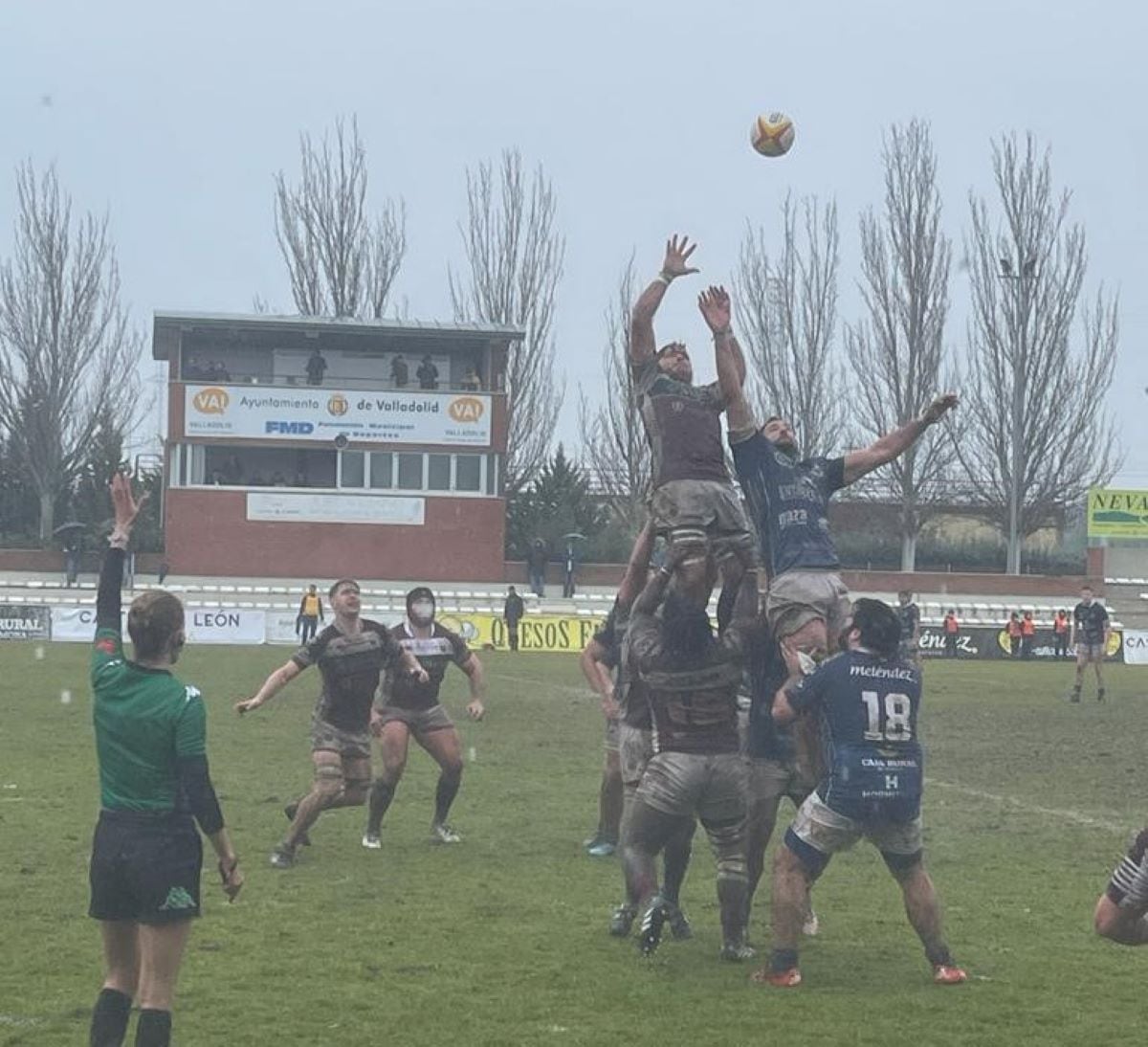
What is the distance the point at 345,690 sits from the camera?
13.4 meters

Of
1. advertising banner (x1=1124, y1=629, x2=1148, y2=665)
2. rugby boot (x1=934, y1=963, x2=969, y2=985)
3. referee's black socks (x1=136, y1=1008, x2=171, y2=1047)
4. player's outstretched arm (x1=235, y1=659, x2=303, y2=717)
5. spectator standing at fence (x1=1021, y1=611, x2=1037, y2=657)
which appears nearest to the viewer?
referee's black socks (x1=136, y1=1008, x2=171, y2=1047)

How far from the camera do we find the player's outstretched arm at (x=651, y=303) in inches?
397

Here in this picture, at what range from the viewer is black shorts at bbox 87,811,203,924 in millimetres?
6922

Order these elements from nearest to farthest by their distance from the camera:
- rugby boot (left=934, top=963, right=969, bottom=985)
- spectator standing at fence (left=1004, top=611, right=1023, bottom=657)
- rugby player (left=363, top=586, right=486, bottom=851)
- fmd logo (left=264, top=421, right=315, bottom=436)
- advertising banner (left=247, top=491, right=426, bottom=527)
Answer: rugby boot (left=934, top=963, right=969, bottom=985) < rugby player (left=363, top=586, right=486, bottom=851) < spectator standing at fence (left=1004, top=611, right=1023, bottom=657) < fmd logo (left=264, top=421, right=315, bottom=436) < advertising banner (left=247, top=491, right=426, bottom=527)

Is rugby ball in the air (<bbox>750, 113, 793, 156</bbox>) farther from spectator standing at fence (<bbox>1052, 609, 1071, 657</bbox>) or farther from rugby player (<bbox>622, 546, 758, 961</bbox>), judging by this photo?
spectator standing at fence (<bbox>1052, 609, 1071, 657</bbox>)

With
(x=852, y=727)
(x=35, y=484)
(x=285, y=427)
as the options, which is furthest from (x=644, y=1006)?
(x=35, y=484)

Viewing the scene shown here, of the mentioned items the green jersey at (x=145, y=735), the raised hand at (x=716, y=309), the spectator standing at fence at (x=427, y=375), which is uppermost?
the spectator standing at fence at (x=427, y=375)

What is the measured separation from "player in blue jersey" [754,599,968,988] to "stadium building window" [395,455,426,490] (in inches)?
2046

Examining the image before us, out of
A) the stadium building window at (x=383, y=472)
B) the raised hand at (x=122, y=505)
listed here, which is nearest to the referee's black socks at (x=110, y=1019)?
the raised hand at (x=122, y=505)

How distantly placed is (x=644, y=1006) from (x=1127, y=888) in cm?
275

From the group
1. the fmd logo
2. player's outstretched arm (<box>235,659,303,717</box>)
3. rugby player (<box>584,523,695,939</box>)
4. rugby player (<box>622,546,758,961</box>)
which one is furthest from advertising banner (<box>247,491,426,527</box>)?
rugby player (<box>622,546,758,961</box>)

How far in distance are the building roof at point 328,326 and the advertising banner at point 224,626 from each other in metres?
15.2

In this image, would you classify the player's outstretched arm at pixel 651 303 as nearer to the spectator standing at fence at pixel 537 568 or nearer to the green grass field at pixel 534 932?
the green grass field at pixel 534 932

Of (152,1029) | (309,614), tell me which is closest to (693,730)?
(152,1029)
